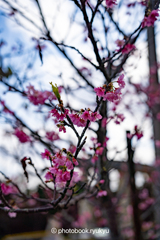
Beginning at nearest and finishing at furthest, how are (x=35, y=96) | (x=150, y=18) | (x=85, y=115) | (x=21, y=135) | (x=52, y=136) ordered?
(x=85, y=115) → (x=150, y=18) → (x=35, y=96) → (x=52, y=136) → (x=21, y=135)

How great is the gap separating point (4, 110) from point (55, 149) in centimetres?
83

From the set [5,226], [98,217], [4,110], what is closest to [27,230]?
[5,226]

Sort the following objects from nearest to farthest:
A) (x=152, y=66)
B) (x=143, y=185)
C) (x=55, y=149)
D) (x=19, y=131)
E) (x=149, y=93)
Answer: (x=55, y=149) < (x=19, y=131) < (x=152, y=66) < (x=149, y=93) < (x=143, y=185)

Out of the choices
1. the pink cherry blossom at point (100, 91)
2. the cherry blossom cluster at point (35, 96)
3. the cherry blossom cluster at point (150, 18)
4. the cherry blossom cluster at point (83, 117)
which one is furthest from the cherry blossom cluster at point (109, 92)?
the cherry blossom cluster at point (35, 96)

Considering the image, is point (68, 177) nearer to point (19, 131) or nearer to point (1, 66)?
point (1, 66)

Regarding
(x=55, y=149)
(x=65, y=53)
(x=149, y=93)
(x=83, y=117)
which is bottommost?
(x=83, y=117)

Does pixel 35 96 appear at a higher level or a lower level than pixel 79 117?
higher

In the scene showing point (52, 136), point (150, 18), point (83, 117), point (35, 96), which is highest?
point (150, 18)

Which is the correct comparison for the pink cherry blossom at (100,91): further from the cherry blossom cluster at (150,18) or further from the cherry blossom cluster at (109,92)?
the cherry blossom cluster at (150,18)

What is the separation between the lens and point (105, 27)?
7.21 ft

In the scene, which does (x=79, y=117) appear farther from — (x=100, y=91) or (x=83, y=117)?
(x=100, y=91)

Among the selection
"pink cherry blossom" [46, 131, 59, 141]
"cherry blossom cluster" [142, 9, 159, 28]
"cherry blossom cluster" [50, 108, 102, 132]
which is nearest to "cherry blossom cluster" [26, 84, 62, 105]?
"pink cherry blossom" [46, 131, 59, 141]

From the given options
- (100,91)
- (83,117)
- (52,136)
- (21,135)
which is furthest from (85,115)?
(21,135)

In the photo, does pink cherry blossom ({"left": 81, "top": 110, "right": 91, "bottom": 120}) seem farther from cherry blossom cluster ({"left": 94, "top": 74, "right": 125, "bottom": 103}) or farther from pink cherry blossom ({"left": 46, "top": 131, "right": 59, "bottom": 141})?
pink cherry blossom ({"left": 46, "top": 131, "right": 59, "bottom": 141})
